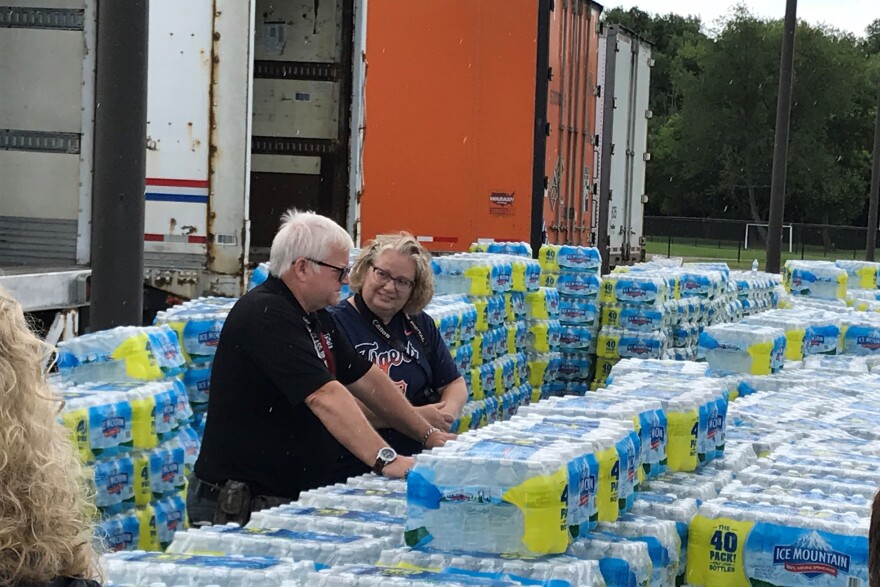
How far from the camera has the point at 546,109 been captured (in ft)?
59.3

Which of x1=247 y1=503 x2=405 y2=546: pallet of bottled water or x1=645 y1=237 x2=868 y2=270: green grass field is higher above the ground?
x1=247 y1=503 x2=405 y2=546: pallet of bottled water

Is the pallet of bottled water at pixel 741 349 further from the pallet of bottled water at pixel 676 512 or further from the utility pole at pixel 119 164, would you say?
the pallet of bottled water at pixel 676 512

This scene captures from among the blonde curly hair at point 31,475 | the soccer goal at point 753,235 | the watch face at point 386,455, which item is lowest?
the soccer goal at point 753,235

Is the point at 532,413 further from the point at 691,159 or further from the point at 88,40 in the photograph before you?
the point at 691,159

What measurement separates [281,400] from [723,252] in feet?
170

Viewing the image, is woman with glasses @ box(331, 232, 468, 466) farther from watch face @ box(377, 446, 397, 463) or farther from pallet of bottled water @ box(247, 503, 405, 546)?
pallet of bottled water @ box(247, 503, 405, 546)

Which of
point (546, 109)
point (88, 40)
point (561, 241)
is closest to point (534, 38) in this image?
point (546, 109)

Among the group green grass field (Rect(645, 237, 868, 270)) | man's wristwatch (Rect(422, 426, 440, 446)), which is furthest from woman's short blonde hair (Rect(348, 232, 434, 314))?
green grass field (Rect(645, 237, 868, 270))

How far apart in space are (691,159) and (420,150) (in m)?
52.3

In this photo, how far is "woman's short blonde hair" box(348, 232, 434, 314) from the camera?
6.73 metres

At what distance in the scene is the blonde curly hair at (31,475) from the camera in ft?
7.47

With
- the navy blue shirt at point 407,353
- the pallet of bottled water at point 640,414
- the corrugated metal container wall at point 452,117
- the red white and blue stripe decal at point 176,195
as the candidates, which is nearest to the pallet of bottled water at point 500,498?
the pallet of bottled water at point 640,414

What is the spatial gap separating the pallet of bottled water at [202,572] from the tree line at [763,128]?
63.2 m

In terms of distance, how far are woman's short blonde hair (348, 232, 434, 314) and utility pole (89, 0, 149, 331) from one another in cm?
127
